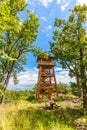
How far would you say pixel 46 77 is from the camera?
41281 mm

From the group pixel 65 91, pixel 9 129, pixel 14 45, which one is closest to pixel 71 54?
pixel 14 45

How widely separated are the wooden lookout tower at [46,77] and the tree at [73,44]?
17.2 metres

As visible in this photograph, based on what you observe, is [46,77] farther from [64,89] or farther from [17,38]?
[17,38]

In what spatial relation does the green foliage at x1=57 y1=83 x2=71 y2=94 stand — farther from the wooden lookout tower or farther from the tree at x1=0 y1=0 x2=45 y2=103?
Result: the tree at x1=0 y1=0 x2=45 y2=103

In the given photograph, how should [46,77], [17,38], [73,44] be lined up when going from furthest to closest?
[46,77]
[17,38]
[73,44]

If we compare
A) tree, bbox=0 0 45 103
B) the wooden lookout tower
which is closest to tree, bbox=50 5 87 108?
tree, bbox=0 0 45 103

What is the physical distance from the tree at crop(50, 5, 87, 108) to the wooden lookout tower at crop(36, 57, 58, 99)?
56.4 feet

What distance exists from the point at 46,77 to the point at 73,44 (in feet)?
63.1

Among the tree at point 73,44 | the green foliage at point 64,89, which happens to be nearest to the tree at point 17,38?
the tree at point 73,44

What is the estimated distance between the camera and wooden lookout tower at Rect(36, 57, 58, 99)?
40438mm

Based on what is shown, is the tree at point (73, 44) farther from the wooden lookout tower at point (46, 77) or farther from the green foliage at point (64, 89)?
the green foliage at point (64, 89)

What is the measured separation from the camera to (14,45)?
101 ft

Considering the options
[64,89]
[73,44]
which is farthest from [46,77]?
[73,44]

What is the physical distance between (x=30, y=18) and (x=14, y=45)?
3.82 m
